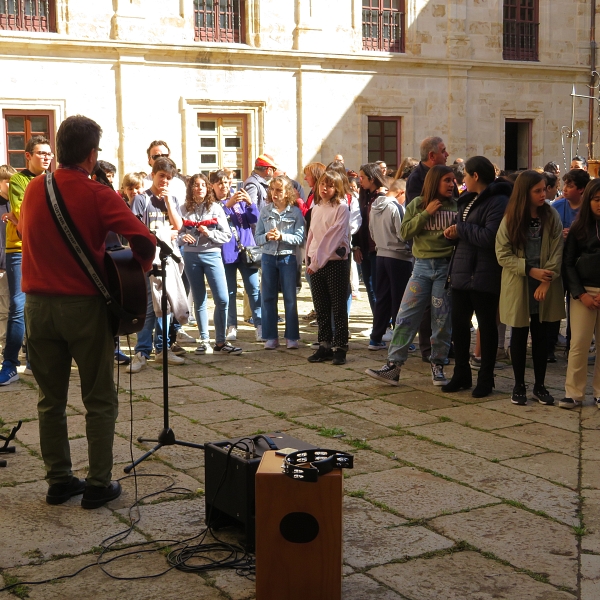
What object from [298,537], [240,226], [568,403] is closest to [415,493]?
[298,537]

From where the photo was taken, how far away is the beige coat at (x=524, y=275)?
7164 mm

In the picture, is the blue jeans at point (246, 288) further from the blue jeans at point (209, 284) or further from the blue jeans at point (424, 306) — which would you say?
the blue jeans at point (424, 306)

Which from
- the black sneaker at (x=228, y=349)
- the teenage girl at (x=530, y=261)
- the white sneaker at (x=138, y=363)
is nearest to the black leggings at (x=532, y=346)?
the teenage girl at (x=530, y=261)

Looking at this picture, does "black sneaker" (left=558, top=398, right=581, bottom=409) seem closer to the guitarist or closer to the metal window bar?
the guitarist

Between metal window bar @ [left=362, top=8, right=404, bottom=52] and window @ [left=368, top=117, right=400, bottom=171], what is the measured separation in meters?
1.64

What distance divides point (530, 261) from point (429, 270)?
3.14 ft

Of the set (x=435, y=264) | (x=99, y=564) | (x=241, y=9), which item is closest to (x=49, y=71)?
(x=241, y=9)

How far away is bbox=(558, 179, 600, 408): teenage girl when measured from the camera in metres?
6.99

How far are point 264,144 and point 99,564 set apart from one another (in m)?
16.8

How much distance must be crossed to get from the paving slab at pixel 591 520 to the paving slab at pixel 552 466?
6.0 inches

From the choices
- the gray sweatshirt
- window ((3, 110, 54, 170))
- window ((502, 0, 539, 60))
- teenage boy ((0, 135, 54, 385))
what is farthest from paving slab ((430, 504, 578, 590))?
window ((502, 0, 539, 60))

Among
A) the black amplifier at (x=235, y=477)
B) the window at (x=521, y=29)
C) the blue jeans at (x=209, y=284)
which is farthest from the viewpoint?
the window at (x=521, y=29)

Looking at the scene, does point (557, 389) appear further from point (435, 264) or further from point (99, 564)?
point (99, 564)

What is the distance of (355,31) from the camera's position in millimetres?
21344
